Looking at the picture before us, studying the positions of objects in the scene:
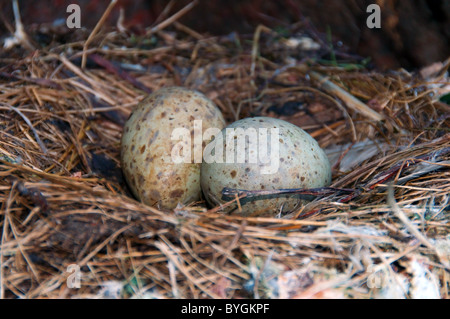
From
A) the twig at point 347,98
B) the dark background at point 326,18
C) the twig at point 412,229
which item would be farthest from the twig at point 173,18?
the twig at point 412,229

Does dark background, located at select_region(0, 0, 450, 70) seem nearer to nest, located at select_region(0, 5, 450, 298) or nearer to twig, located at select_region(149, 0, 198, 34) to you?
twig, located at select_region(149, 0, 198, 34)

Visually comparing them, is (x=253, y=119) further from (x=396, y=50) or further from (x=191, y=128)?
(x=396, y=50)

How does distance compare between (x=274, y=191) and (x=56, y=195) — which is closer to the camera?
(x=56, y=195)

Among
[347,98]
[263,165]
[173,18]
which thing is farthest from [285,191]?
[173,18]

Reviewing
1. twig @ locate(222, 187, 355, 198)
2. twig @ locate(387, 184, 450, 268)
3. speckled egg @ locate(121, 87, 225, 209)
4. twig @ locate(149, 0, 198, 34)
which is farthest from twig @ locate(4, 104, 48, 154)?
twig @ locate(387, 184, 450, 268)

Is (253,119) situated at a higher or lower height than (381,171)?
higher
